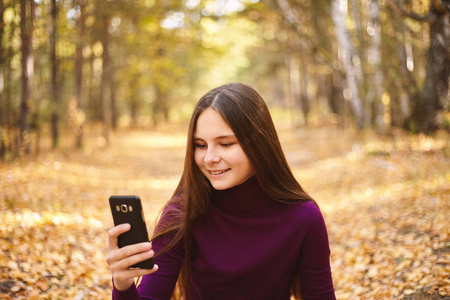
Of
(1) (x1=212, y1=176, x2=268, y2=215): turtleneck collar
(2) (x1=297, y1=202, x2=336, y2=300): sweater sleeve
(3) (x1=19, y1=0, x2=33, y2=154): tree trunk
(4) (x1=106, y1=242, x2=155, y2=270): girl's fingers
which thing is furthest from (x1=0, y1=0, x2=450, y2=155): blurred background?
(2) (x1=297, y1=202, x2=336, y2=300): sweater sleeve

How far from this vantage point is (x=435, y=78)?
9156 mm

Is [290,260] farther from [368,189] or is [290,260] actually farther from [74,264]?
[368,189]

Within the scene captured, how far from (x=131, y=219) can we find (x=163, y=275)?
0.65 metres

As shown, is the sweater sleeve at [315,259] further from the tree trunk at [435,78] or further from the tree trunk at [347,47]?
the tree trunk at [347,47]

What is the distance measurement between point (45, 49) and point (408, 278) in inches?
468

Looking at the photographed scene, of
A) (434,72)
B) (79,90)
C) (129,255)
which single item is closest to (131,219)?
(129,255)

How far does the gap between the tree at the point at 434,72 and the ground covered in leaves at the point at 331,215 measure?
493mm

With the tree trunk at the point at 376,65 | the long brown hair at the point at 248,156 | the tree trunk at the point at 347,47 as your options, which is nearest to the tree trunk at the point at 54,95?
the tree trunk at the point at 347,47

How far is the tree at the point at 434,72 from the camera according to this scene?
803cm

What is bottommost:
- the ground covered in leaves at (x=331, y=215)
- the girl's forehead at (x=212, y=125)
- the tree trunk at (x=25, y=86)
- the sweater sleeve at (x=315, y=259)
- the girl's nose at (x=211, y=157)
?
the ground covered in leaves at (x=331, y=215)

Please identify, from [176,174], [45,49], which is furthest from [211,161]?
[45,49]

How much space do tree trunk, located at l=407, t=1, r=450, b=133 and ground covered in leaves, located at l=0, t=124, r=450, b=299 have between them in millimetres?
485

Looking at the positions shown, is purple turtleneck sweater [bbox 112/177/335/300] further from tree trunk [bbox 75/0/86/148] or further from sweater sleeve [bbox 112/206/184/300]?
tree trunk [bbox 75/0/86/148]

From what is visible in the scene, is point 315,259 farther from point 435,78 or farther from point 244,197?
point 435,78
